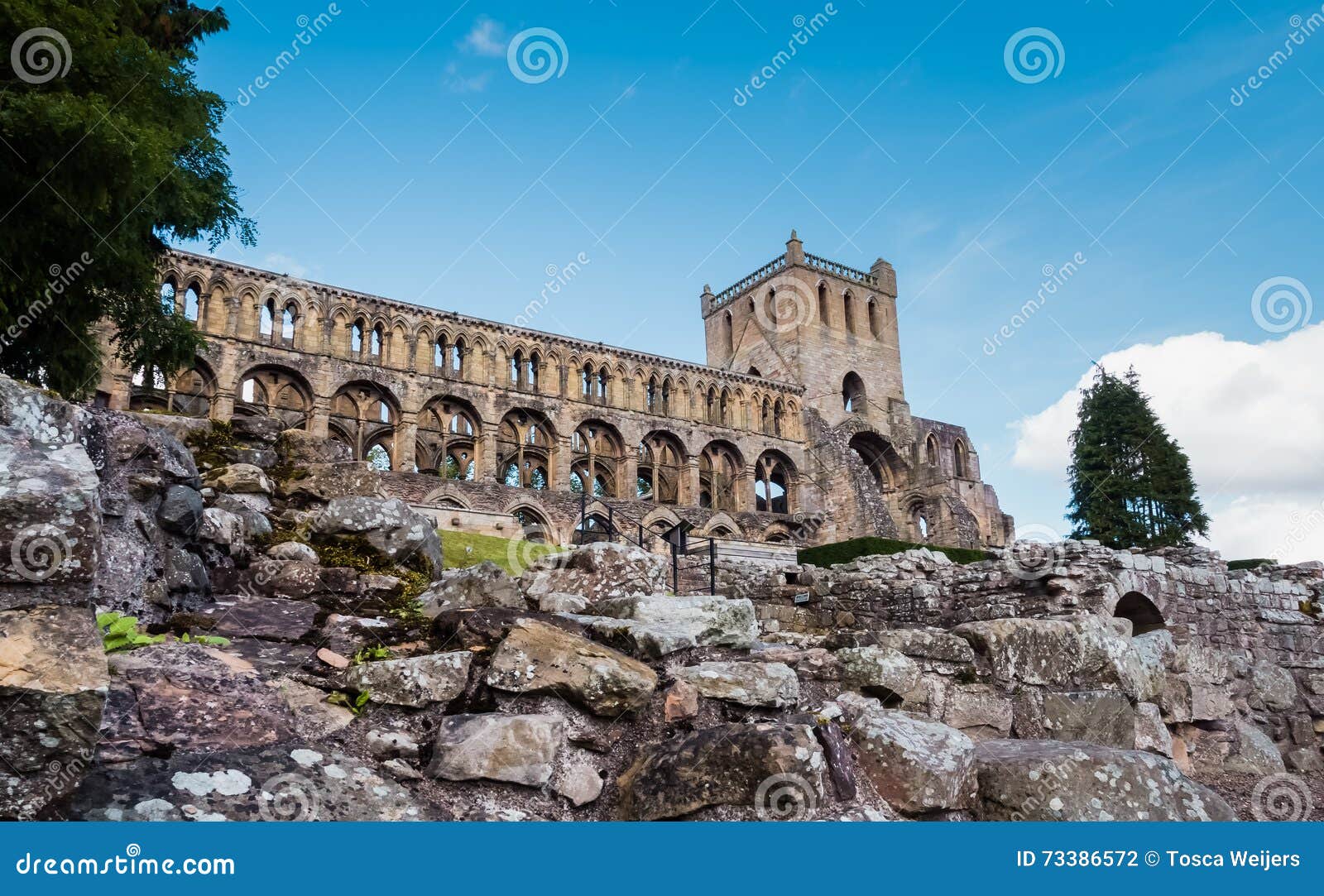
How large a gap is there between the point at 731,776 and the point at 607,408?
132ft

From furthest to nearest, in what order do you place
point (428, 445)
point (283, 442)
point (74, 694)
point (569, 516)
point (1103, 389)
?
point (1103, 389)
point (428, 445)
point (569, 516)
point (283, 442)
point (74, 694)

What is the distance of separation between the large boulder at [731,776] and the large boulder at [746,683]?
49 centimetres

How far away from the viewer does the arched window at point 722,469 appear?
4644cm

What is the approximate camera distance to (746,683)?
4168 millimetres

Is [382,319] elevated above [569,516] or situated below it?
above

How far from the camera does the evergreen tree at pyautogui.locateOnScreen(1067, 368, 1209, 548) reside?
4225 cm

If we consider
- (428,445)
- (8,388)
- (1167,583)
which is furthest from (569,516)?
(8,388)

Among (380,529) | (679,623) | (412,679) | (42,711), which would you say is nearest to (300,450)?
(380,529)

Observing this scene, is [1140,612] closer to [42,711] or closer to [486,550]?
[42,711]

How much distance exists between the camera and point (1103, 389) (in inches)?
1841

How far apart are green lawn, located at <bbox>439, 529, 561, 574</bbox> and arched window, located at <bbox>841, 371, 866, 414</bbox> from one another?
3406 centimetres

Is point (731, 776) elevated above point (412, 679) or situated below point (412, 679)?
below

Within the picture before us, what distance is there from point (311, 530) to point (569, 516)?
30524mm

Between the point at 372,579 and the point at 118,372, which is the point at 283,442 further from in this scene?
the point at 118,372
